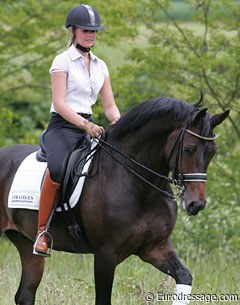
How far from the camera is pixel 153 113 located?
20.9 feet

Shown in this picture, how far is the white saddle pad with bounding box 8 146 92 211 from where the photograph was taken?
710 centimetres

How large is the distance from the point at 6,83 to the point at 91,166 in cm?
902

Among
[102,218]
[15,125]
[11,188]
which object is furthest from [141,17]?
[102,218]

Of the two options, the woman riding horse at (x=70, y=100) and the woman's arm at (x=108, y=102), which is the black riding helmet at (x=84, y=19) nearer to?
the woman riding horse at (x=70, y=100)

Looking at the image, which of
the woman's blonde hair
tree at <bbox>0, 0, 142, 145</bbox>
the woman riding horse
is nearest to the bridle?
the woman riding horse

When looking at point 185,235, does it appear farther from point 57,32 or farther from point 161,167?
point 161,167

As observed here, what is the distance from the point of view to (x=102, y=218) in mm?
6469

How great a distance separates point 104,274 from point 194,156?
1202 mm

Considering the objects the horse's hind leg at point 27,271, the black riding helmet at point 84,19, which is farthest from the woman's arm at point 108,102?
the horse's hind leg at point 27,271

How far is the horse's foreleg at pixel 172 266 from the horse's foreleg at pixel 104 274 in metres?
0.28

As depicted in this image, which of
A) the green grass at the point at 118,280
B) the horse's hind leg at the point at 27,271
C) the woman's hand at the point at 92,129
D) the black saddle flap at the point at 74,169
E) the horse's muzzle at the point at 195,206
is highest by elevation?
the woman's hand at the point at 92,129

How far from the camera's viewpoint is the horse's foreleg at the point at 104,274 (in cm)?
637

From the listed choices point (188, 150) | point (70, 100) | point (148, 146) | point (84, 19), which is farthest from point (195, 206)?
point (84, 19)

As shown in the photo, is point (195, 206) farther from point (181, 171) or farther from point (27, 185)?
point (27, 185)
